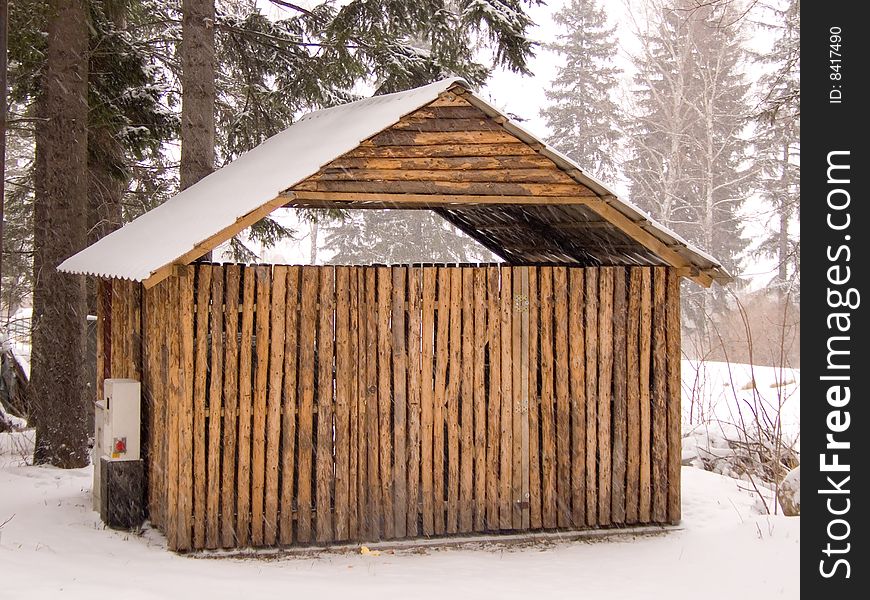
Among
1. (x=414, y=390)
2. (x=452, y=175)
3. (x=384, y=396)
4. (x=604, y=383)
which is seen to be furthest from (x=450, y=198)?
(x=604, y=383)

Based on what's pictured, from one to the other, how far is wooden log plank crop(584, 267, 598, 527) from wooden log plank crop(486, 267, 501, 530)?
891 mm

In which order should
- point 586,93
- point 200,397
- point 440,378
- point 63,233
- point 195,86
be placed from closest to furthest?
point 200,397, point 440,378, point 63,233, point 195,86, point 586,93

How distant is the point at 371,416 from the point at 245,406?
1.13m

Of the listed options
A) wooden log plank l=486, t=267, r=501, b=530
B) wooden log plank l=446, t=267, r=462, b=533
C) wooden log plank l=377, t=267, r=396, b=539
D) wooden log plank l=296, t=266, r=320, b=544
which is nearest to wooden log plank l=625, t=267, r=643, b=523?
wooden log plank l=486, t=267, r=501, b=530

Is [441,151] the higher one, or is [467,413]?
[441,151]

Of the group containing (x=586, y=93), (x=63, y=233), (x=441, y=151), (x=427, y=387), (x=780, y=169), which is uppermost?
(x=586, y=93)

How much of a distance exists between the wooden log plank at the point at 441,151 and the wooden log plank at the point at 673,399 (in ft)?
6.72

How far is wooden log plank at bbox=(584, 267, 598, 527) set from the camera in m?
9.21

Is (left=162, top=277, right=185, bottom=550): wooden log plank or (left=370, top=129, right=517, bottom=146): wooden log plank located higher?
(left=370, top=129, right=517, bottom=146): wooden log plank

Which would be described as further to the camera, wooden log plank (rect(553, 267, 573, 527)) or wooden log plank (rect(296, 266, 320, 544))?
wooden log plank (rect(553, 267, 573, 527))

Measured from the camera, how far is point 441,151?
8594 millimetres

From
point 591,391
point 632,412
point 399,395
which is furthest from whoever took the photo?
point 632,412

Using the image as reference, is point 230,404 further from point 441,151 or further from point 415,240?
point 415,240

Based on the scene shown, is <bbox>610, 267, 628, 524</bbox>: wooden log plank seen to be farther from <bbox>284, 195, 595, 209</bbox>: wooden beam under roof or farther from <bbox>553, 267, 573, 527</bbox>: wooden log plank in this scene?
<bbox>284, 195, 595, 209</bbox>: wooden beam under roof
